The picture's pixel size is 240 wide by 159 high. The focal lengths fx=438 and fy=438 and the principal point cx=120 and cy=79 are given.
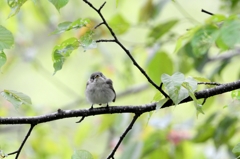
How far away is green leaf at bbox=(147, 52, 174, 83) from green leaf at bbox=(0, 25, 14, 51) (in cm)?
135

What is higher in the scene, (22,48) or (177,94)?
(177,94)

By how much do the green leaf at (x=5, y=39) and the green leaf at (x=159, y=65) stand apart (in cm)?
135

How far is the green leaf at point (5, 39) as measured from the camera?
1.32 metres

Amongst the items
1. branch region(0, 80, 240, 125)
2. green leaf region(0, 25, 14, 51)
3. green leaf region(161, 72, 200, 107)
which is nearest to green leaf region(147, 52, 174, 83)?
branch region(0, 80, 240, 125)

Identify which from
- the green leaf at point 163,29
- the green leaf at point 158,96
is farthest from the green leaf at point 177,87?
the green leaf at point 163,29

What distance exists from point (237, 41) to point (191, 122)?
153cm

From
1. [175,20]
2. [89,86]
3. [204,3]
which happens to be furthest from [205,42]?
[204,3]

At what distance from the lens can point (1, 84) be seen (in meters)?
6.79

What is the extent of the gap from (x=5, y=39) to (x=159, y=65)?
1.41m

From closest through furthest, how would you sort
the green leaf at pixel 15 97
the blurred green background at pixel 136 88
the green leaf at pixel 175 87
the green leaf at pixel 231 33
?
1. the green leaf at pixel 175 87
2. the green leaf at pixel 15 97
3. the green leaf at pixel 231 33
4. the blurred green background at pixel 136 88

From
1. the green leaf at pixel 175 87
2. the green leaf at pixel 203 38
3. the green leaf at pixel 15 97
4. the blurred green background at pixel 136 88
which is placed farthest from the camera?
the blurred green background at pixel 136 88

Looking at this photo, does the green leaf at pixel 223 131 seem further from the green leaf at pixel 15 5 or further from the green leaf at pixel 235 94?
the green leaf at pixel 15 5

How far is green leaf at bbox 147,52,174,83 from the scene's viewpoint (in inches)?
102

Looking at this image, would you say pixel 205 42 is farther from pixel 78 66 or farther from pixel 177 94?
pixel 78 66
